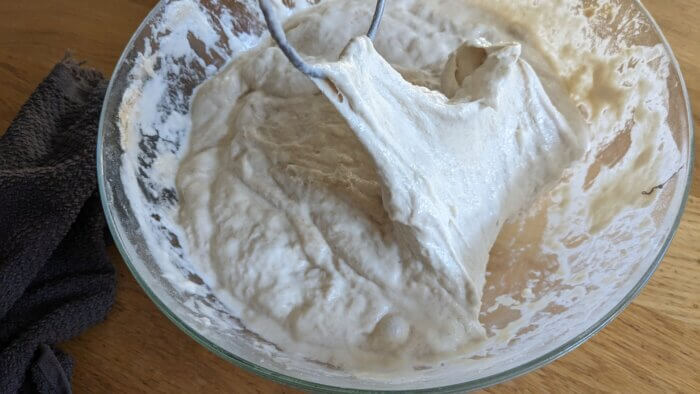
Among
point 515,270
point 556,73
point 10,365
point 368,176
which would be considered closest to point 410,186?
point 368,176

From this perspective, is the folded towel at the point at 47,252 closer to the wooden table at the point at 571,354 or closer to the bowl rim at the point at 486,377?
the wooden table at the point at 571,354

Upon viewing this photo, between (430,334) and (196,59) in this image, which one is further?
(196,59)

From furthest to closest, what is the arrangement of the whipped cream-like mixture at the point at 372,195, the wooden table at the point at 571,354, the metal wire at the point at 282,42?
1. the wooden table at the point at 571,354
2. the whipped cream-like mixture at the point at 372,195
3. the metal wire at the point at 282,42

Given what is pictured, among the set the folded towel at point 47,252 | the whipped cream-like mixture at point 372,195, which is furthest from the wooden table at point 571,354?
the whipped cream-like mixture at point 372,195

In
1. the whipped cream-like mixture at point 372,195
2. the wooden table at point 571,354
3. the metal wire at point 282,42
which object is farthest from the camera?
the wooden table at point 571,354

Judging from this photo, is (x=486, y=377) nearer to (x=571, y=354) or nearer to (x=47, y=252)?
(x=571, y=354)

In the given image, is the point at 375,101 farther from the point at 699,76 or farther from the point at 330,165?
the point at 699,76

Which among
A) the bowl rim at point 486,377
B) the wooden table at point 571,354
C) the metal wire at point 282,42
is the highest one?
the metal wire at point 282,42
